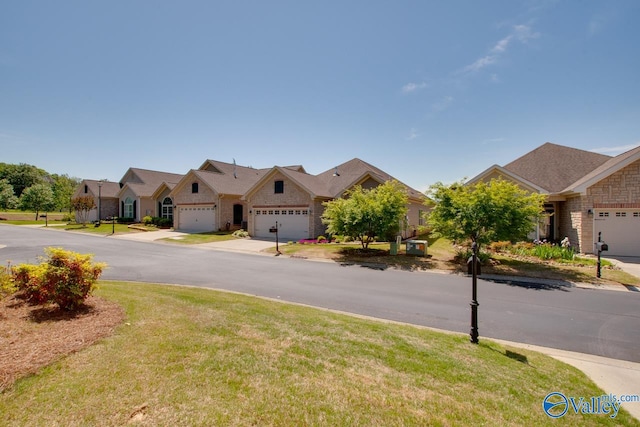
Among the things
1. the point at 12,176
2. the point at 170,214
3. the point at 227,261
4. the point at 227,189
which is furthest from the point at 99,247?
the point at 12,176

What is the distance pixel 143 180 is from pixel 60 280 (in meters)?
41.9

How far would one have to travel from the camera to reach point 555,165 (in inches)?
938

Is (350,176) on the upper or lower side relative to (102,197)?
upper

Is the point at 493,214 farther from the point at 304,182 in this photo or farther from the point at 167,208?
the point at 167,208

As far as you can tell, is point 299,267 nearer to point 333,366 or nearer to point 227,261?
point 227,261

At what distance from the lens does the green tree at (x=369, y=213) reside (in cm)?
1773

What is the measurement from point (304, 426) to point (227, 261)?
14.0 m

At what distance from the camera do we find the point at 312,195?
2452 cm

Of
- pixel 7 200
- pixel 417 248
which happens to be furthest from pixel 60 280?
pixel 7 200

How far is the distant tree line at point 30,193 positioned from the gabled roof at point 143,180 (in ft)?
35.7

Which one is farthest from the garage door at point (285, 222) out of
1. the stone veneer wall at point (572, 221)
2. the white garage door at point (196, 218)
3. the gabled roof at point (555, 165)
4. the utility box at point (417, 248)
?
the stone veneer wall at point (572, 221)

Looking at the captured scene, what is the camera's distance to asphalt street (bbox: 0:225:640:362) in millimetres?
7133

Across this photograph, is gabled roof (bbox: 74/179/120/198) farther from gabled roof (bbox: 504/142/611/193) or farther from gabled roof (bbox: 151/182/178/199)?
gabled roof (bbox: 504/142/611/193)

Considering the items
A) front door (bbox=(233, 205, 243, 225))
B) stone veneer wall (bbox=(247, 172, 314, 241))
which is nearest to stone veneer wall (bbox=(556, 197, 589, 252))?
stone veneer wall (bbox=(247, 172, 314, 241))
